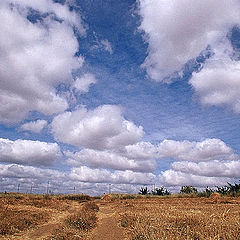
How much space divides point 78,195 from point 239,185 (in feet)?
115

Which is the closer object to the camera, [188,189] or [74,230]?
[74,230]

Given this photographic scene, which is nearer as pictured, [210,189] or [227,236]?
[227,236]

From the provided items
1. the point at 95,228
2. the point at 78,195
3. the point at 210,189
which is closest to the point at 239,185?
the point at 210,189

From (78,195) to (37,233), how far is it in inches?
1713

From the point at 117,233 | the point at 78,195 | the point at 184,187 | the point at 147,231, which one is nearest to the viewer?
the point at 147,231

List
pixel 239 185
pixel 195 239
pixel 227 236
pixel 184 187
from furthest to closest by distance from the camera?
pixel 184 187, pixel 239 185, pixel 195 239, pixel 227 236

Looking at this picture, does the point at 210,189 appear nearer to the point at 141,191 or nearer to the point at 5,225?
the point at 141,191

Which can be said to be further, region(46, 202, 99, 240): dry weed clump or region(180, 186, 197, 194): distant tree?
region(180, 186, 197, 194): distant tree

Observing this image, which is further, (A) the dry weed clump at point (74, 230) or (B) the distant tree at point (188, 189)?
(B) the distant tree at point (188, 189)

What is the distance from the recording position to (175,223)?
12.9 meters

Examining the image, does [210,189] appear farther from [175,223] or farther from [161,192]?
[175,223]

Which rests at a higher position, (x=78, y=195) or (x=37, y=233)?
(x=78, y=195)

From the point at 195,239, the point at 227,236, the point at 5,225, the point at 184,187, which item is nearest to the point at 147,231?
the point at 195,239

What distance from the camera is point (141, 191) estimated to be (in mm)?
71000
